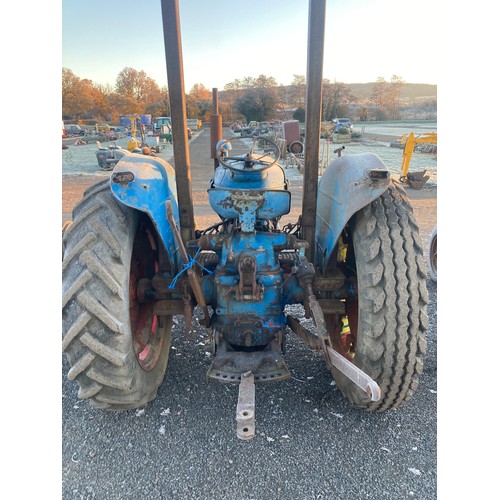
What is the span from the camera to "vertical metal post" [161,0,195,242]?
2.11 m

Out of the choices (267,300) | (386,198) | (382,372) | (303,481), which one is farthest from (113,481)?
(386,198)

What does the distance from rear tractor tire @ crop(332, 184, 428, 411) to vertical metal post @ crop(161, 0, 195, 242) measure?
3.56 feet

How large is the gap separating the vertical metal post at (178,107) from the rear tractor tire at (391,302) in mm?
1084

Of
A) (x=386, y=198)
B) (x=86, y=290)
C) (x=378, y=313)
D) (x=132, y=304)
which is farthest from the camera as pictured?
(x=132, y=304)

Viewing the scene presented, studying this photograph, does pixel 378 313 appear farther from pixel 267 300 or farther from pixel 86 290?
pixel 86 290

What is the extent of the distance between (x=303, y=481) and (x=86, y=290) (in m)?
1.42

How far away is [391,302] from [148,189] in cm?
144

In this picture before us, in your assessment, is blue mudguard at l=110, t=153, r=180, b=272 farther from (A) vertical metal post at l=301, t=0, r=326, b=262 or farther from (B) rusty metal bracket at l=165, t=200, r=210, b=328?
(A) vertical metal post at l=301, t=0, r=326, b=262

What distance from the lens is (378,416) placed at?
237 cm

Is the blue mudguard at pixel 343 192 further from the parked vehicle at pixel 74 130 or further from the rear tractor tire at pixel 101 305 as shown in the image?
the parked vehicle at pixel 74 130

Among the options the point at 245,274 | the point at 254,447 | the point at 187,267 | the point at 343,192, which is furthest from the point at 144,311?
the point at 343,192

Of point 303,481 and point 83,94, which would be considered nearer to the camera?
point 303,481

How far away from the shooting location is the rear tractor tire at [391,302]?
204 cm

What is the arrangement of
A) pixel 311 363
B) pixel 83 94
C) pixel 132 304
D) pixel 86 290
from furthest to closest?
pixel 83 94 < pixel 311 363 < pixel 132 304 < pixel 86 290
